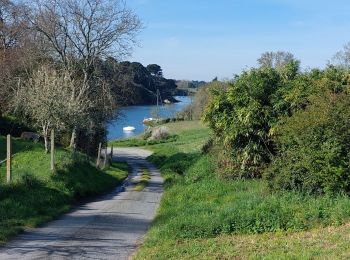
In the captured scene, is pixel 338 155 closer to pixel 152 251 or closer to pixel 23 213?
pixel 152 251

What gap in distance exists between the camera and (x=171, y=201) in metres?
18.8

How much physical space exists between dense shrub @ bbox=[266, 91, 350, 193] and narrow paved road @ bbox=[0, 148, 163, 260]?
437 centimetres

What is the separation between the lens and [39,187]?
17.7 meters

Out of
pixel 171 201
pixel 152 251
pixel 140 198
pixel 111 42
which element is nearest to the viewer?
pixel 152 251

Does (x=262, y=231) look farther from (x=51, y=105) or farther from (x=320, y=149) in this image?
(x=51, y=105)

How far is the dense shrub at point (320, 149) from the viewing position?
13211 millimetres

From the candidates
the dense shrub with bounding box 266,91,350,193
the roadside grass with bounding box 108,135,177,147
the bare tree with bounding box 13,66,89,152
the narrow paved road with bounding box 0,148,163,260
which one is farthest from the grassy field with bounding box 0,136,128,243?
the roadside grass with bounding box 108,135,177,147

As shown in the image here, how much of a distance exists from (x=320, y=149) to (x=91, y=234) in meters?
6.29

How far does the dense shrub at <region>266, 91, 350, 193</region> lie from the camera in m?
13.2

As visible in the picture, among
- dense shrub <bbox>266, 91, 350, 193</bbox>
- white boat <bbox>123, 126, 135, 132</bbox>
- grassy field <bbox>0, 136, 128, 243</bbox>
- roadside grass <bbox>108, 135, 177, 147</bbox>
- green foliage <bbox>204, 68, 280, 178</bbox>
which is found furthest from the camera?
white boat <bbox>123, 126, 135, 132</bbox>

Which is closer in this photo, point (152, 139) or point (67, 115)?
point (67, 115)

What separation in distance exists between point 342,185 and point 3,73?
27.8 meters

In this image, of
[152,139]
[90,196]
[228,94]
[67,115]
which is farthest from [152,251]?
[152,139]

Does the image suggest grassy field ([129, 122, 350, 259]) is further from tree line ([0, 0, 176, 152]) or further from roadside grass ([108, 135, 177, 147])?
roadside grass ([108, 135, 177, 147])
